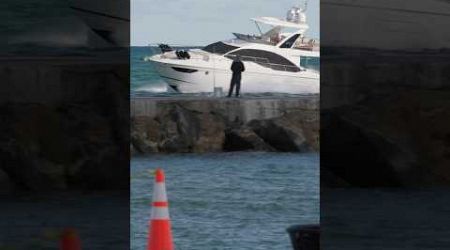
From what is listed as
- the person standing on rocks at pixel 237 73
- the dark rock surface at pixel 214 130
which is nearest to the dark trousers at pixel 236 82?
the person standing on rocks at pixel 237 73

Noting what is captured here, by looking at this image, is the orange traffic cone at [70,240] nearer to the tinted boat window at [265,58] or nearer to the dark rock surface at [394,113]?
the dark rock surface at [394,113]

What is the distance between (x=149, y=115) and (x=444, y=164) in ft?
71.8

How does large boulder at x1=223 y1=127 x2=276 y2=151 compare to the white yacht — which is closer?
large boulder at x1=223 y1=127 x2=276 y2=151

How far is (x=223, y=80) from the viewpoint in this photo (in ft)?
116

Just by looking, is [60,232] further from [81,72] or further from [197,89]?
[197,89]

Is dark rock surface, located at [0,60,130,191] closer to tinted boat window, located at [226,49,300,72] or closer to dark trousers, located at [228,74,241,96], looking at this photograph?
dark trousers, located at [228,74,241,96]

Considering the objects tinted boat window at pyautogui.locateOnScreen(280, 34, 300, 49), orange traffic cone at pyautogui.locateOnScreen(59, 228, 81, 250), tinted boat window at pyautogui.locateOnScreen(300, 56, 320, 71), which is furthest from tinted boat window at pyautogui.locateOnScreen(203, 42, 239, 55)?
orange traffic cone at pyautogui.locateOnScreen(59, 228, 81, 250)

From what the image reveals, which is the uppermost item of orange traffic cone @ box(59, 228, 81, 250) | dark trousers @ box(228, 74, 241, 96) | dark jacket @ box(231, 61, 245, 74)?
dark jacket @ box(231, 61, 245, 74)

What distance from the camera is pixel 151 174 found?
2541 cm

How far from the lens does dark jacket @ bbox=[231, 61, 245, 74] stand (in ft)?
115

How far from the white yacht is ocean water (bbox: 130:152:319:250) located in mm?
7471

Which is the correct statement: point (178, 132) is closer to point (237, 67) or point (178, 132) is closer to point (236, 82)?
point (236, 82)

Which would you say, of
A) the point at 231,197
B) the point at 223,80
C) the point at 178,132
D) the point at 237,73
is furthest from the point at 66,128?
the point at 223,80

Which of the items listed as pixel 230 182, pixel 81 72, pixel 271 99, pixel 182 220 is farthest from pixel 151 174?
pixel 81 72
